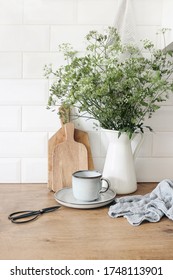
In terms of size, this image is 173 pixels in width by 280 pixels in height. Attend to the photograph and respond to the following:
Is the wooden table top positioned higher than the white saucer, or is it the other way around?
the white saucer

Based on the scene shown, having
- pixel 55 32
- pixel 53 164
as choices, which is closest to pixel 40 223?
pixel 53 164

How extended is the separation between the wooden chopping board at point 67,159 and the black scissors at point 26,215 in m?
0.17

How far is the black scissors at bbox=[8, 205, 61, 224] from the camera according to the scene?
81cm

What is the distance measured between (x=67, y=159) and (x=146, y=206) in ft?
1.04

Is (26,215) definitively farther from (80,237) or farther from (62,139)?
(62,139)

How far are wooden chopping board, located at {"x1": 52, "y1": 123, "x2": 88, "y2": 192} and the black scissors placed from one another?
17 centimetres

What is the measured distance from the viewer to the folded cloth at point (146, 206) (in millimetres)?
833

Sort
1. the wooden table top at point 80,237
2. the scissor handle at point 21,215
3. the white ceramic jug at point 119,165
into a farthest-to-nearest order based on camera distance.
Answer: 1. the white ceramic jug at point 119,165
2. the scissor handle at point 21,215
3. the wooden table top at point 80,237

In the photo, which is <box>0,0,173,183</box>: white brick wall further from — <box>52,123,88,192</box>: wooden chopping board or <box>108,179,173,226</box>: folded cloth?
<box>108,179,173,226</box>: folded cloth

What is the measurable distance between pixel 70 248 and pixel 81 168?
1.34 ft

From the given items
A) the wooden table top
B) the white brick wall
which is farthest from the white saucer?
the white brick wall

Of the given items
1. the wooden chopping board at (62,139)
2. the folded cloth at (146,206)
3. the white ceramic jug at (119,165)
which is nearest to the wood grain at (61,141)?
the wooden chopping board at (62,139)

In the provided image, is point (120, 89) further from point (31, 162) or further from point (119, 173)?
point (31, 162)

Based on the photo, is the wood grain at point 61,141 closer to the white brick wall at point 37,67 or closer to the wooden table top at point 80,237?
the white brick wall at point 37,67
